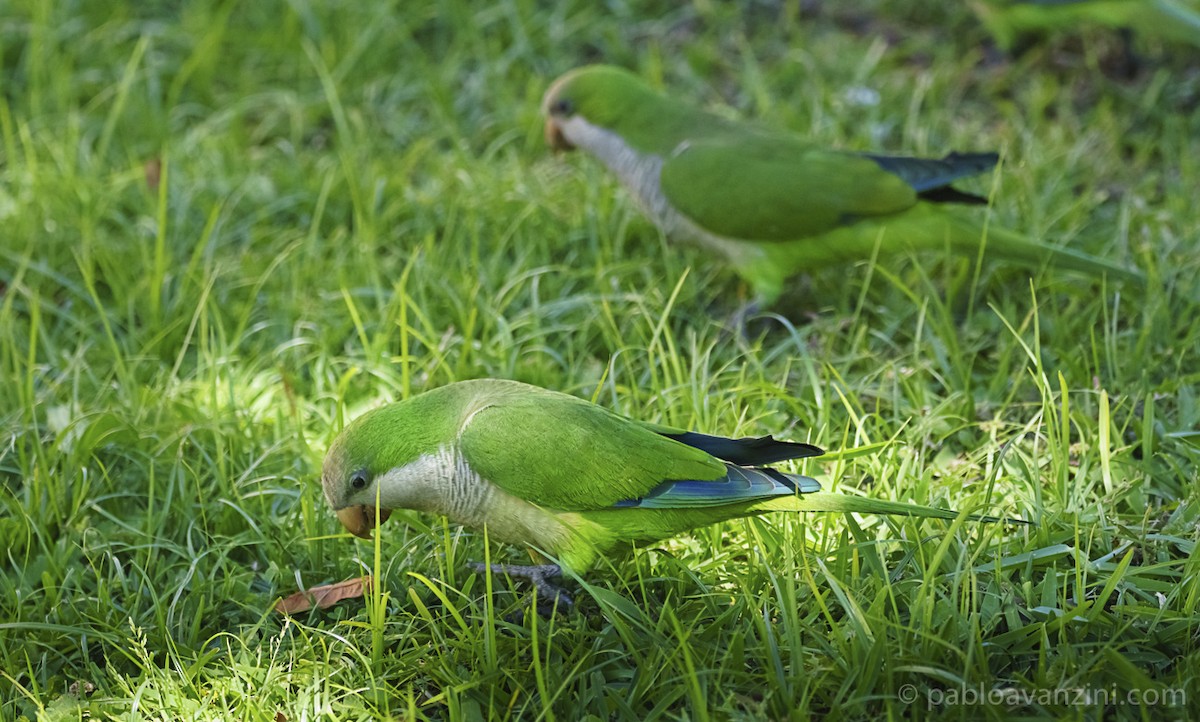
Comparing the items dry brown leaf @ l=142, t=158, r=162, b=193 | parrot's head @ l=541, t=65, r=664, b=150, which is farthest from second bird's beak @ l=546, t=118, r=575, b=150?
dry brown leaf @ l=142, t=158, r=162, b=193

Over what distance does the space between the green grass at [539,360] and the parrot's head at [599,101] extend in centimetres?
33

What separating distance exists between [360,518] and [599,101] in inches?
86.3

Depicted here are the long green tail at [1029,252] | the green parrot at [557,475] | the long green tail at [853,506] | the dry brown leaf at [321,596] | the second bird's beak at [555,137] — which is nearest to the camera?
the long green tail at [853,506]

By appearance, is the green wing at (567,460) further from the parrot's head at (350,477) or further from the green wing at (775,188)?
the green wing at (775,188)

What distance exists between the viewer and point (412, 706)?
249 centimetres

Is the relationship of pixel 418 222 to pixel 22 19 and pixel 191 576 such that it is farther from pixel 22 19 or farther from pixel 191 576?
pixel 22 19

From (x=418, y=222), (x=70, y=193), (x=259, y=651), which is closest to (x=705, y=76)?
(x=418, y=222)

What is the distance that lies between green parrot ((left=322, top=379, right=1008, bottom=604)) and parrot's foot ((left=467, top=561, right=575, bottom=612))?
0.14 m

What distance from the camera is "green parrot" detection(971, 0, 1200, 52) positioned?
16.6ft

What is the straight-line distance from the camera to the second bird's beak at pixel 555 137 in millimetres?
4652

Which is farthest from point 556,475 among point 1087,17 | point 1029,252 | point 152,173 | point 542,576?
point 1087,17

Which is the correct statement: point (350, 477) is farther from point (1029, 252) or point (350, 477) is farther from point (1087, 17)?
point (1087, 17)

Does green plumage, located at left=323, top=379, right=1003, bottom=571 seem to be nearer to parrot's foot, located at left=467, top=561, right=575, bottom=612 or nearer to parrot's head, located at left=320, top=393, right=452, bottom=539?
parrot's head, located at left=320, top=393, right=452, bottom=539

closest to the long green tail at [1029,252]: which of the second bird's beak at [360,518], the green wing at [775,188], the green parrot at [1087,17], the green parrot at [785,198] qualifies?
the green parrot at [785,198]
